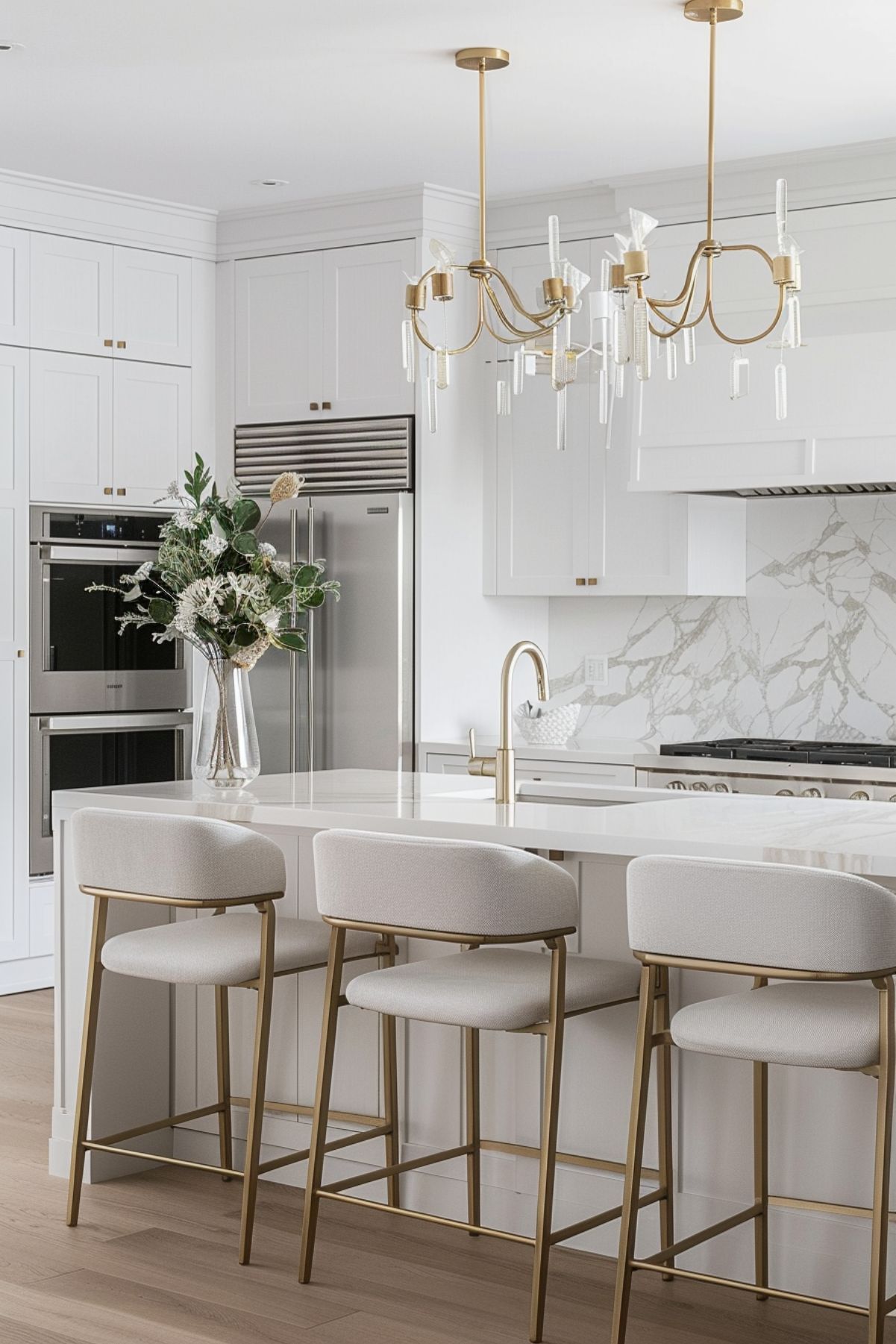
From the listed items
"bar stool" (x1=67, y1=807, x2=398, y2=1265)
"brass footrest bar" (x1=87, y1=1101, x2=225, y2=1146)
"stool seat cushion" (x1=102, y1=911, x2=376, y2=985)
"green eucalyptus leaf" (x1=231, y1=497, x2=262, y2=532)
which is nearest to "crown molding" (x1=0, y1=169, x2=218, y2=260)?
"green eucalyptus leaf" (x1=231, y1=497, x2=262, y2=532)

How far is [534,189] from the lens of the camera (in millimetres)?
5941

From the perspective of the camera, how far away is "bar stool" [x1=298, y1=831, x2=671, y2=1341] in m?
3.00

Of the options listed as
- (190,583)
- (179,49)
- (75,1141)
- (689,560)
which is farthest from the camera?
(689,560)

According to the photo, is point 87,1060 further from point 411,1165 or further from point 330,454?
point 330,454

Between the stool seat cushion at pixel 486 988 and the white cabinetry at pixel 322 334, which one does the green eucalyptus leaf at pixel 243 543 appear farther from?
the white cabinetry at pixel 322 334

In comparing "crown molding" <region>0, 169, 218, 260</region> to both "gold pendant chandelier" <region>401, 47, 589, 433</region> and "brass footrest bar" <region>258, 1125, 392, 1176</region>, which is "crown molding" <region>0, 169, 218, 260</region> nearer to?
"gold pendant chandelier" <region>401, 47, 589, 433</region>

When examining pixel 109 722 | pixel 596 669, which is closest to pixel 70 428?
pixel 109 722

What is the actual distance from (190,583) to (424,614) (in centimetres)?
200

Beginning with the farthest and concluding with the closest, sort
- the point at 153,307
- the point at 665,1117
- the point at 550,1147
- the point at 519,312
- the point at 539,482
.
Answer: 1. the point at 153,307
2. the point at 539,482
3. the point at 519,312
4. the point at 665,1117
5. the point at 550,1147

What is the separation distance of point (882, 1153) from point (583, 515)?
356 centimetres

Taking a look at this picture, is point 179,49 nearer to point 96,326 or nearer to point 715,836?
point 96,326

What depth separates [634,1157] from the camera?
2.85 m

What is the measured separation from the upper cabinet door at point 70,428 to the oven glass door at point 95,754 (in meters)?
0.79

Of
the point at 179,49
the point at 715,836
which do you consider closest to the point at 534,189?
the point at 179,49
